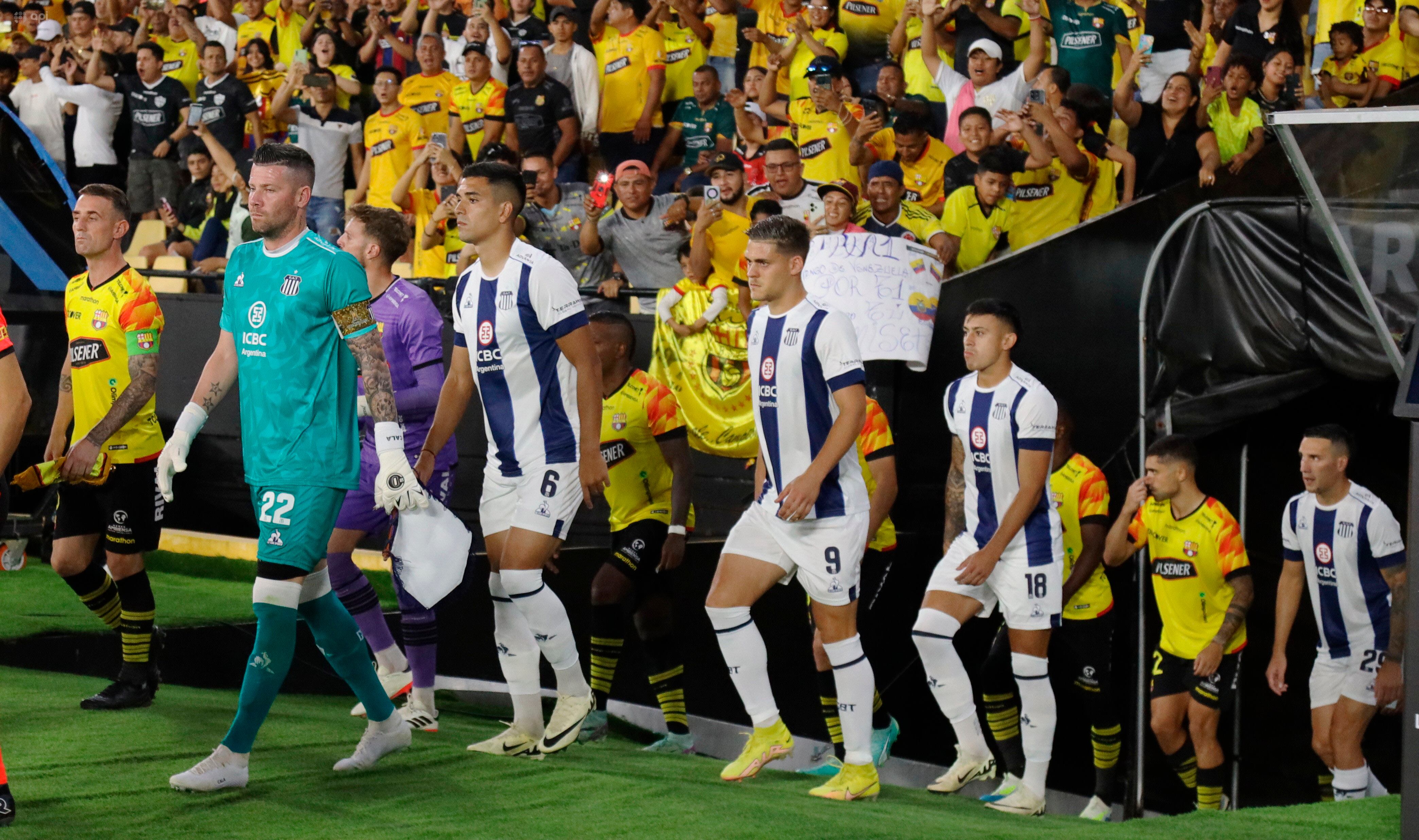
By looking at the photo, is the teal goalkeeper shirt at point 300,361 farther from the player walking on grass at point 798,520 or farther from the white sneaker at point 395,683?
the white sneaker at point 395,683

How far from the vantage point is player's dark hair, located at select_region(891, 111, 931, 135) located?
10.7 meters

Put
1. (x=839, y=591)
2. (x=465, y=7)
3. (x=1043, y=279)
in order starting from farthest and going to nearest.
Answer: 1. (x=465, y=7)
2. (x=1043, y=279)
3. (x=839, y=591)

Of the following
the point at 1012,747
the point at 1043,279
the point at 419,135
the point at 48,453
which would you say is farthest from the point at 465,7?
the point at 1012,747

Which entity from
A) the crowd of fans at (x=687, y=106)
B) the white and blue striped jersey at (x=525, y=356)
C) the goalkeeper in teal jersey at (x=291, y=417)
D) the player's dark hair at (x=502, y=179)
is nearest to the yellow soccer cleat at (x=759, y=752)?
the white and blue striped jersey at (x=525, y=356)

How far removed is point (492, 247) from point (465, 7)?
9.61 meters

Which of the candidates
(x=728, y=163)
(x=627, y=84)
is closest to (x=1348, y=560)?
(x=728, y=163)

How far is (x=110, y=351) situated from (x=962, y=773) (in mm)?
4213

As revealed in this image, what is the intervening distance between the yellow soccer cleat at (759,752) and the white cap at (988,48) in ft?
21.4

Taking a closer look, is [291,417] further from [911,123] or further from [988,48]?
[988,48]

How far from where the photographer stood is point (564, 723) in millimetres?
6188

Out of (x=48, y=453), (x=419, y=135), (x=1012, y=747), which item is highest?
(x=419, y=135)

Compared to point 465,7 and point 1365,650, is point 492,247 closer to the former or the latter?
point 1365,650

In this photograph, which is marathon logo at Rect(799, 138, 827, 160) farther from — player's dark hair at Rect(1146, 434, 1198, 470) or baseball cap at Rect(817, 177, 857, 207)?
player's dark hair at Rect(1146, 434, 1198, 470)

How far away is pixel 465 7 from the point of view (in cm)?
1493
